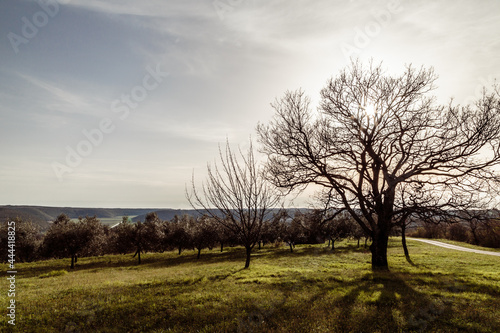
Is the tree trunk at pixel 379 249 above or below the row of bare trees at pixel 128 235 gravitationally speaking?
above

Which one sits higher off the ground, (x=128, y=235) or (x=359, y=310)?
(x=359, y=310)

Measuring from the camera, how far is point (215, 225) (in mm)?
56719

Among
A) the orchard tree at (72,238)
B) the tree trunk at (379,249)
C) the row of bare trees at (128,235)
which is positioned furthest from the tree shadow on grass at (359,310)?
the orchard tree at (72,238)

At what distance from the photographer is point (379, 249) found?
18.3 m

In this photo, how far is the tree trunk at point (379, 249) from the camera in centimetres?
1775

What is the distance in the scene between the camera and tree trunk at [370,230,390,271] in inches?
699

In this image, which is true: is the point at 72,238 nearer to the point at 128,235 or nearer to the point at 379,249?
the point at 128,235

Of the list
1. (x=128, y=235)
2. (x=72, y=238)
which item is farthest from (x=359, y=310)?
(x=128, y=235)

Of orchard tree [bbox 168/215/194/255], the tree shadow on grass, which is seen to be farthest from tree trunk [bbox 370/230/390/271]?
orchard tree [bbox 168/215/194/255]

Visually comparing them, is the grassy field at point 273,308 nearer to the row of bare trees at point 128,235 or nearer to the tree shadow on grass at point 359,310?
the tree shadow on grass at point 359,310

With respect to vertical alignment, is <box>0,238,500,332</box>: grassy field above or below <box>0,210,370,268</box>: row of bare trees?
above

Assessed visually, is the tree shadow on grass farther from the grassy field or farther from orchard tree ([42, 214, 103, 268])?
orchard tree ([42, 214, 103, 268])

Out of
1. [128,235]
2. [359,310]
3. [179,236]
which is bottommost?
[179,236]

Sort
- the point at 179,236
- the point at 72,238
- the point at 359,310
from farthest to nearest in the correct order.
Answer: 1. the point at 179,236
2. the point at 72,238
3. the point at 359,310
